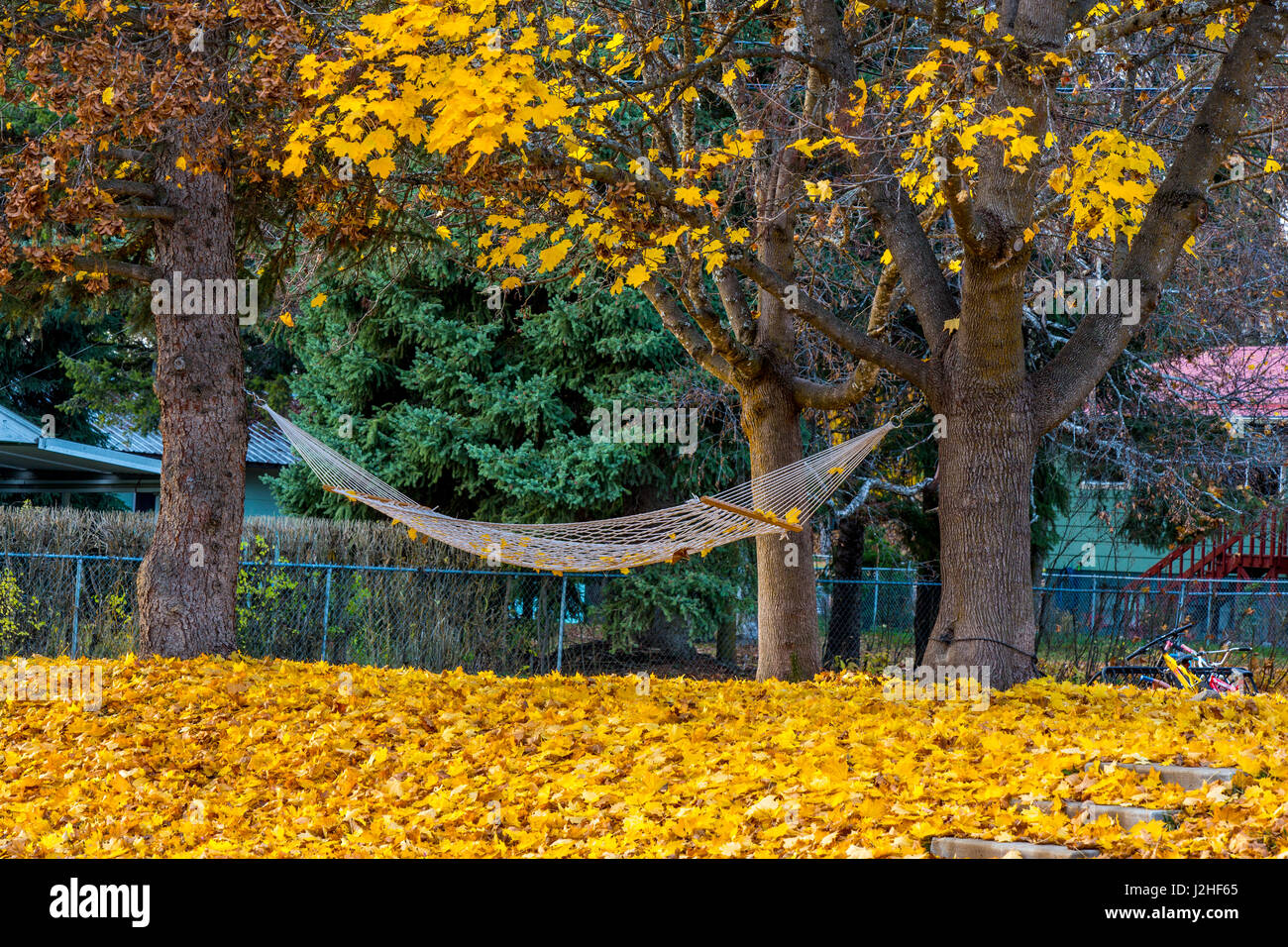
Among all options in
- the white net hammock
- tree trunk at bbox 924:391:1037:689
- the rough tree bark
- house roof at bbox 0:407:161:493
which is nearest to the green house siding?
the white net hammock

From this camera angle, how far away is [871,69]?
9578 mm

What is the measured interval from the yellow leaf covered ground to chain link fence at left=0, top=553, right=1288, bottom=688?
10.6 feet

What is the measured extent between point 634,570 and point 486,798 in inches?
251

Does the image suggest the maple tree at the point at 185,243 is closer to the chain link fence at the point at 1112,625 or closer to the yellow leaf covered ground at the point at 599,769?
the yellow leaf covered ground at the point at 599,769

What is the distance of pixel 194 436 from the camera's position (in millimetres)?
7023

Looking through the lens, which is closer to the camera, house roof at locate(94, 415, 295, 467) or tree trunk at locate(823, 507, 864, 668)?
tree trunk at locate(823, 507, 864, 668)

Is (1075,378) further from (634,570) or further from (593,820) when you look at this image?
(634,570)

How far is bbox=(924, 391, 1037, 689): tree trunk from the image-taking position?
5.93m

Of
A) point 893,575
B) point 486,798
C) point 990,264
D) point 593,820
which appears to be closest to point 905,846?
point 593,820

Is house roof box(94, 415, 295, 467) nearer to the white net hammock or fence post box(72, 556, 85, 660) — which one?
fence post box(72, 556, 85, 660)

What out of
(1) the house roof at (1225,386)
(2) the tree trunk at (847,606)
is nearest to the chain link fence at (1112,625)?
(2) the tree trunk at (847,606)

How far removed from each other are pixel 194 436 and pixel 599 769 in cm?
360

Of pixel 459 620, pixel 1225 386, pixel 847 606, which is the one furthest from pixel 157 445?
pixel 1225 386

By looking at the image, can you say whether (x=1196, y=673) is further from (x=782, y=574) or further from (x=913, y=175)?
(x=913, y=175)
